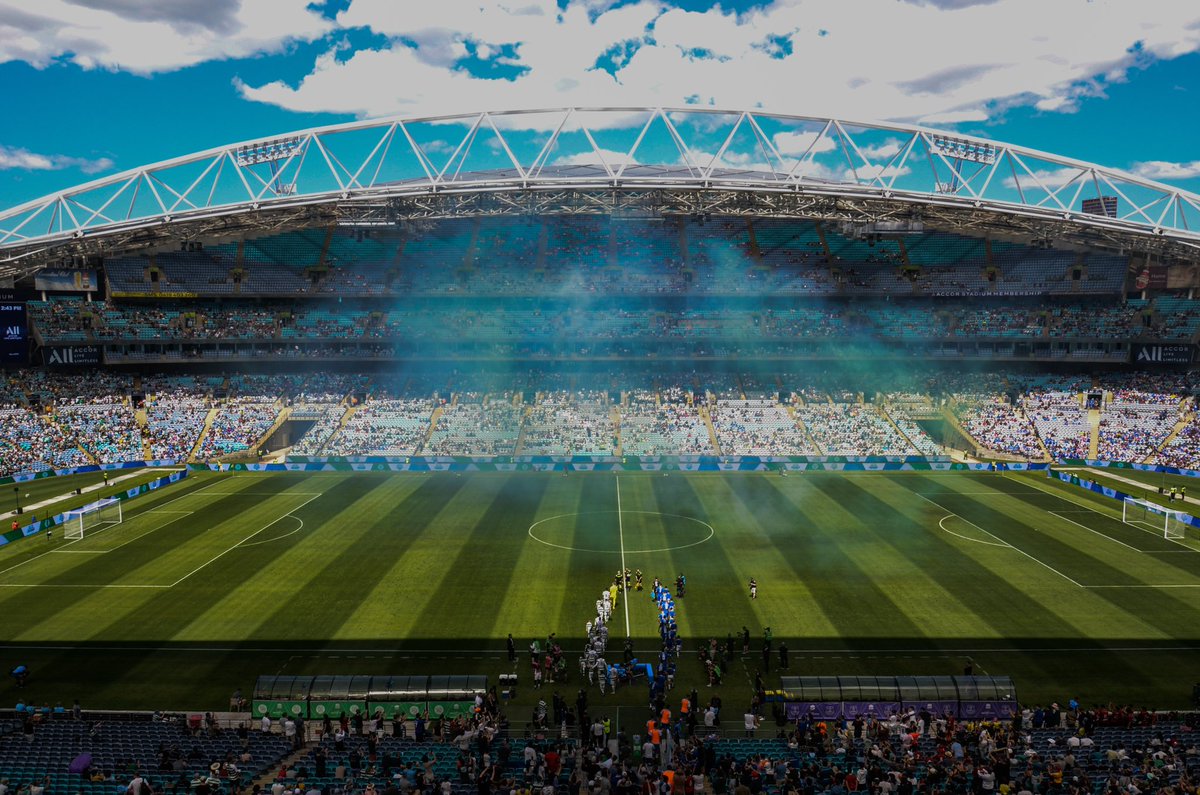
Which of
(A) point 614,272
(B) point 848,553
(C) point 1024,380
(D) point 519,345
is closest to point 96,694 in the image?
(B) point 848,553

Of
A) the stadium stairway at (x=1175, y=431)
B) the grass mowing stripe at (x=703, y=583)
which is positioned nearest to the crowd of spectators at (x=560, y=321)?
the stadium stairway at (x=1175, y=431)

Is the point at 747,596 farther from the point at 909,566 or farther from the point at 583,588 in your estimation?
the point at 909,566

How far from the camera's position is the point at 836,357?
69.6 m

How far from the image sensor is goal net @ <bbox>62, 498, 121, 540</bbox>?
39062mm

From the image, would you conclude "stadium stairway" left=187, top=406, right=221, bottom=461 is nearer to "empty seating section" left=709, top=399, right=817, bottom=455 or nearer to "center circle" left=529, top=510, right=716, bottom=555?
"center circle" left=529, top=510, right=716, bottom=555

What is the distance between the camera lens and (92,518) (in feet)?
137

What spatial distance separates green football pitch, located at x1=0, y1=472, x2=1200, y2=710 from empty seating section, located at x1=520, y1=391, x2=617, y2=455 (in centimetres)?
1320

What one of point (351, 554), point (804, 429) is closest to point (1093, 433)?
point (804, 429)

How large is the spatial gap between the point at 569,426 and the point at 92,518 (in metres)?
32.2

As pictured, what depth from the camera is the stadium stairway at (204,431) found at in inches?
2379

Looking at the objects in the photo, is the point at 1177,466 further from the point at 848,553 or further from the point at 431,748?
the point at 431,748

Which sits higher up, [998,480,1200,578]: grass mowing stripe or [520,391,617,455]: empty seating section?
[520,391,617,455]: empty seating section

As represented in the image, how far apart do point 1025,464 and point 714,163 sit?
97.4 ft

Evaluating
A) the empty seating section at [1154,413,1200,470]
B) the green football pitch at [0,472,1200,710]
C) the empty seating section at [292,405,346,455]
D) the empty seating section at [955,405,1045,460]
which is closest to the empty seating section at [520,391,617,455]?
the green football pitch at [0,472,1200,710]
